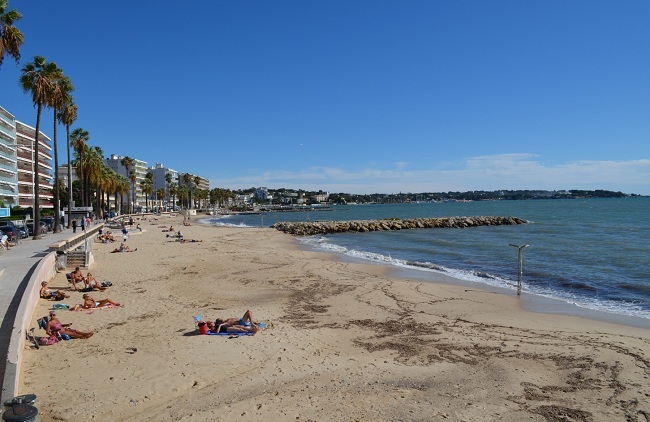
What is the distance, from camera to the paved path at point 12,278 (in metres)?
8.73

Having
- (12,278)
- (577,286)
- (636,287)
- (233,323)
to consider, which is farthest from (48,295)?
(636,287)

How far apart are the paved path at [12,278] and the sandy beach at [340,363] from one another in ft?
2.40

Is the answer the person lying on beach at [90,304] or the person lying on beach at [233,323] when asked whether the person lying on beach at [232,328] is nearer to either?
the person lying on beach at [233,323]

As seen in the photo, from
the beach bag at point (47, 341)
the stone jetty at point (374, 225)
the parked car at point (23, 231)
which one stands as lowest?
the stone jetty at point (374, 225)

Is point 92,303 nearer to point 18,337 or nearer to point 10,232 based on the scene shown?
point 18,337

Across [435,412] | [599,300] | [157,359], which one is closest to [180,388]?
[157,359]

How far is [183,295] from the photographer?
1702 cm

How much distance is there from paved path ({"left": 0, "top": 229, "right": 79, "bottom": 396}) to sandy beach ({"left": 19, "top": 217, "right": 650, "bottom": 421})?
2.40 ft

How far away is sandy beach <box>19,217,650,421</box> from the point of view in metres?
7.39

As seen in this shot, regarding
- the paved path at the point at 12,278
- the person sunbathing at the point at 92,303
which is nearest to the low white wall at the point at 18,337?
the paved path at the point at 12,278

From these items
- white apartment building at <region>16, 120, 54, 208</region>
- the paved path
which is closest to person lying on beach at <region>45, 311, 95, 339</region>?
the paved path

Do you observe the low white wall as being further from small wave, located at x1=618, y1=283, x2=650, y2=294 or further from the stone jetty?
the stone jetty

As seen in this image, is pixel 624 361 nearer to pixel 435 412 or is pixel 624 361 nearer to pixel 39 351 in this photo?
pixel 435 412

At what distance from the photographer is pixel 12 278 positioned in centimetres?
1448
